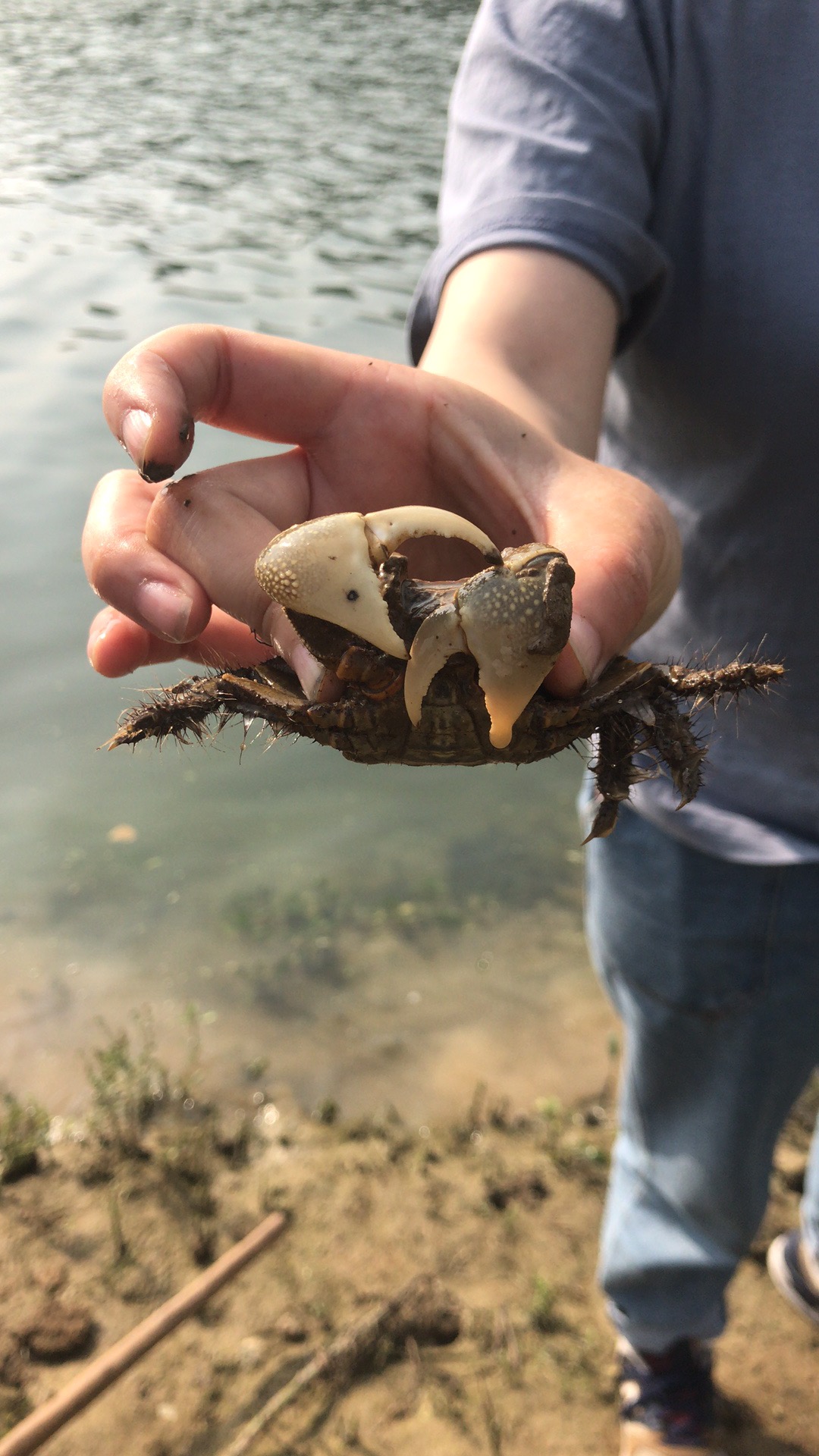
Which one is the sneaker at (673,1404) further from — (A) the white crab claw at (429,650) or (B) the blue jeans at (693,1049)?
(A) the white crab claw at (429,650)

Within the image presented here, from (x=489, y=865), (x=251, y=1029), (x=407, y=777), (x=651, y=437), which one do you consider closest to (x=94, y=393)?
(x=407, y=777)

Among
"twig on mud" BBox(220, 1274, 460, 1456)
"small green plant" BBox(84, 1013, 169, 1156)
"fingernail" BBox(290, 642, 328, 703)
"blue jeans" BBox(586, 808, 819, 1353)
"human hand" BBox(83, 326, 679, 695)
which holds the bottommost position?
"small green plant" BBox(84, 1013, 169, 1156)

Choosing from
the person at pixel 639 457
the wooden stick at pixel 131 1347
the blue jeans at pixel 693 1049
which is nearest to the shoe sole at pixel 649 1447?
the blue jeans at pixel 693 1049

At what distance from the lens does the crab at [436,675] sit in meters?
1.78

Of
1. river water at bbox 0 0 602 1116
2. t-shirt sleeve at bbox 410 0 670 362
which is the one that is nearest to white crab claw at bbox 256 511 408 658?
t-shirt sleeve at bbox 410 0 670 362

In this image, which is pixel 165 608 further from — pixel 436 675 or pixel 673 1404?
pixel 673 1404

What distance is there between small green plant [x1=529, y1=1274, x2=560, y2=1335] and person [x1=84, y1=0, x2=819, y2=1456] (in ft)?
2.22

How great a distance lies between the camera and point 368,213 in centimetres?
1369

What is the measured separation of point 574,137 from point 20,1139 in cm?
397

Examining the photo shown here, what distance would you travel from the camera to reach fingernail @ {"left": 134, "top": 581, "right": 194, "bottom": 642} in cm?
176

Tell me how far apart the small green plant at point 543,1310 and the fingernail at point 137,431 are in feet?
11.0

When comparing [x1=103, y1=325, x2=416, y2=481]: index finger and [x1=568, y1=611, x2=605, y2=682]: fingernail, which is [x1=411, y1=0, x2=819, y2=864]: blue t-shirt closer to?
[x1=103, y1=325, x2=416, y2=481]: index finger

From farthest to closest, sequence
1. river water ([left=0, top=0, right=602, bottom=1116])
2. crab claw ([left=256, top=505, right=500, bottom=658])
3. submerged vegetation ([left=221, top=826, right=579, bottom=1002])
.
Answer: submerged vegetation ([left=221, top=826, right=579, bottom=1002]) → river water ([left=0, top=0, right=602, bottom=1116]) → crab claw ([left=256, top=505, right=500, bottom=658])

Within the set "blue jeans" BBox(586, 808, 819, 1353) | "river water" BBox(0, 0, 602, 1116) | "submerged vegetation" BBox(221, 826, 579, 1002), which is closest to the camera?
"blue jeans" BBox(586, 808, 819, 1353)
